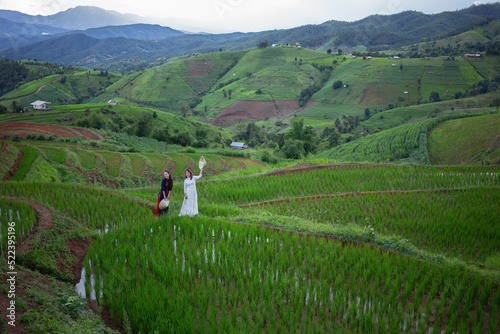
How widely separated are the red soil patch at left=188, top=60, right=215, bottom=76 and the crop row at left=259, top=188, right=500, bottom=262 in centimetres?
14998

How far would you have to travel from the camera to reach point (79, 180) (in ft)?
66.5

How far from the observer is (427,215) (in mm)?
12625

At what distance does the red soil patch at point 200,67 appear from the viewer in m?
154

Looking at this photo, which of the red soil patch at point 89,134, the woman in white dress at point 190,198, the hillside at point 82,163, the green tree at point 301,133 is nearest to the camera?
the woman in white dress at point 190,198

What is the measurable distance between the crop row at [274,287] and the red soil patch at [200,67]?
507ft

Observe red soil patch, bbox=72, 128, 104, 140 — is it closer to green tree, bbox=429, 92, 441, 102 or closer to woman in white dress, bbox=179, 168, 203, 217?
woman in white dress, bbox=179, 168, 203, 217

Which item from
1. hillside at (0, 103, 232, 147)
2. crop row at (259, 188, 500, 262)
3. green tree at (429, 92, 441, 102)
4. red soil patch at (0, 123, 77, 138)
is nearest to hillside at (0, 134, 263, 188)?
red soil patch at (0, 123, 77, 138)

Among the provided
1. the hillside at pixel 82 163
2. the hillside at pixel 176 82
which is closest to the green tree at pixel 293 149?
the hillside at pixel 82 163

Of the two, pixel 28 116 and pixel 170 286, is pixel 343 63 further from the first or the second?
pixel 170 286

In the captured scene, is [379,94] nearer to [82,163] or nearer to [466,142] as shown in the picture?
[466,142]

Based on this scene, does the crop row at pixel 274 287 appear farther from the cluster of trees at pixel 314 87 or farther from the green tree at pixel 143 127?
the cluster of trees at pixel 314 87

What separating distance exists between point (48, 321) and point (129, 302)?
158 cm

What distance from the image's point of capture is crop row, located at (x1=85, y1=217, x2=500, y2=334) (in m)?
5.86

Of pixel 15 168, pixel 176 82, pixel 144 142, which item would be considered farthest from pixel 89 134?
pixel 176 82
